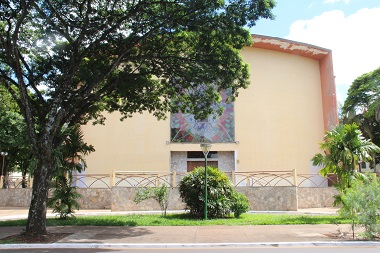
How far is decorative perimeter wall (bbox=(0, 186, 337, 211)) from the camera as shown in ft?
63.7

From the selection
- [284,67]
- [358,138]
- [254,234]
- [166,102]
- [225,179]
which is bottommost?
[254,234]

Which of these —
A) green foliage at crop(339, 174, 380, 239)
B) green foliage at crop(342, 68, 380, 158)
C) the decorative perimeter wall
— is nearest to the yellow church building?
the decorative perimeter wall

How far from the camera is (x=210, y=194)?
50.4ft

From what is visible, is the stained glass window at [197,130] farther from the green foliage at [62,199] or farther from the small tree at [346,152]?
the green foliage at [62,199]

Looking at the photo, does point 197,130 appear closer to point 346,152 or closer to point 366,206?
point 346,152

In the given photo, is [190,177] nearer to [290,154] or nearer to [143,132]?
[143,132]

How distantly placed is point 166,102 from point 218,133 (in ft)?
34.9

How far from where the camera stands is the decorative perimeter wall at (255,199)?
19.4 meters

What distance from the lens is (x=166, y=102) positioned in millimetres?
16625

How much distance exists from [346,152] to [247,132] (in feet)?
38.8

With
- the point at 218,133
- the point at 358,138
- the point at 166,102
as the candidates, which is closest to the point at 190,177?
the point at 166,102

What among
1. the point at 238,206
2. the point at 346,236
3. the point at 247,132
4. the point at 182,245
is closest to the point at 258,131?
the point at 247,132

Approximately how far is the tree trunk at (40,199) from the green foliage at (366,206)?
8.90 meters

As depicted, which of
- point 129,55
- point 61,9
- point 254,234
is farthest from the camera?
point 129,55
